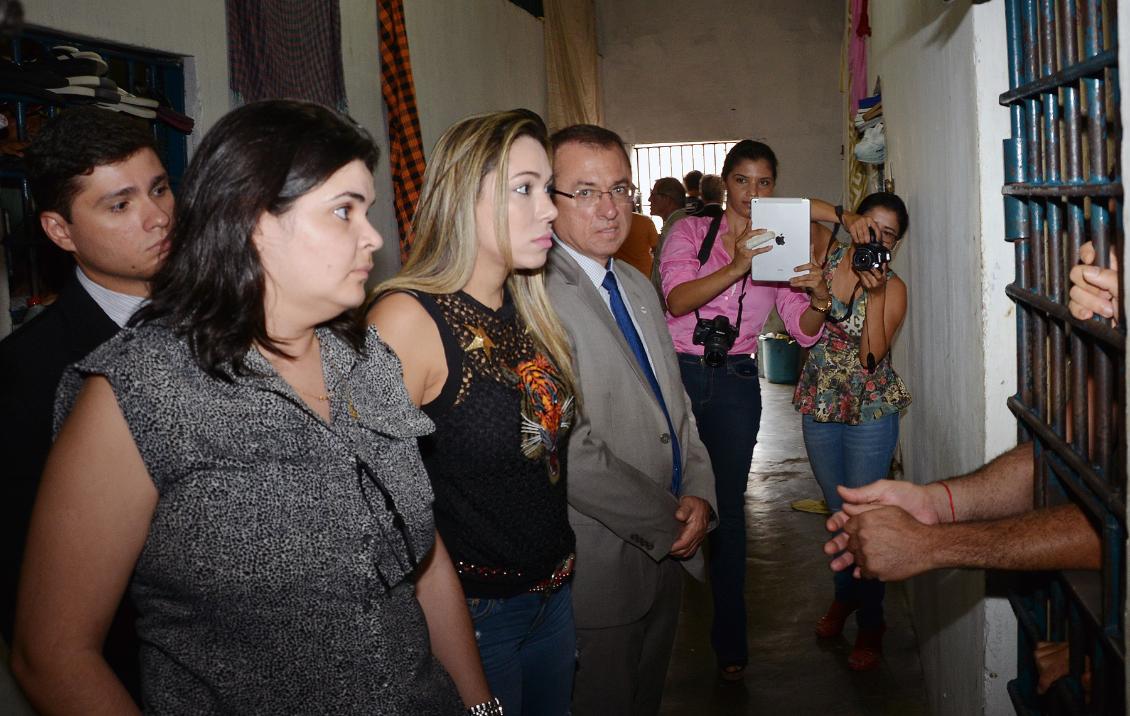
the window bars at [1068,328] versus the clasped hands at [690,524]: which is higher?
the window bars at [1068,328]

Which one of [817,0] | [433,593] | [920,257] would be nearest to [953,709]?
[920,257]

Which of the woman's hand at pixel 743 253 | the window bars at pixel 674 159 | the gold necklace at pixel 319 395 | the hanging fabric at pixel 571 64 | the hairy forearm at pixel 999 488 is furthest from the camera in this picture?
the window bars at pixel 674 159

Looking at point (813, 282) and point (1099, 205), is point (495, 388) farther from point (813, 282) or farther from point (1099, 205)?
point (813, 282)

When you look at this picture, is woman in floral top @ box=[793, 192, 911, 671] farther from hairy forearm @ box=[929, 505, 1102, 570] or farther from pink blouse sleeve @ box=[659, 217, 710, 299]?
hairy forearm @ box=[929, 505, 1102, 570]

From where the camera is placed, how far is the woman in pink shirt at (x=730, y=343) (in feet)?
11.4

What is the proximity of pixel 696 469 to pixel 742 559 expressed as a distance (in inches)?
40.1

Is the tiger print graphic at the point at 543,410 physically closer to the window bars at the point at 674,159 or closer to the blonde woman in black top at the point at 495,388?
the blonde woman in black top at the point at 495,388

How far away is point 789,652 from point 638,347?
73.3 inches

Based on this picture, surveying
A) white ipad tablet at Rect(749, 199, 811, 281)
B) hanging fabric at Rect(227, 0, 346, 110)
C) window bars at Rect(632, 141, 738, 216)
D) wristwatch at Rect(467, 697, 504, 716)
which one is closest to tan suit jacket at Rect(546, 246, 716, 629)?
wristwatch at Rect(467, 697, 504, 716)

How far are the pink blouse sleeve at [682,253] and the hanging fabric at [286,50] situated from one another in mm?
1772

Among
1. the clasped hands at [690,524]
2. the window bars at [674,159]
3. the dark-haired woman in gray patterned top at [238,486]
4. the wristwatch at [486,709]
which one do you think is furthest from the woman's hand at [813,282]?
the window bars at [674,159]

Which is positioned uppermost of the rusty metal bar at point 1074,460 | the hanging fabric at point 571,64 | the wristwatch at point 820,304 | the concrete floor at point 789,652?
the hanging fabric at point 571,64

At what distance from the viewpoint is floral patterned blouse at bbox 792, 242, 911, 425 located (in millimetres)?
3486

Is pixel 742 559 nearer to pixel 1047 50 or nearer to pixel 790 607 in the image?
pixel 790 607
